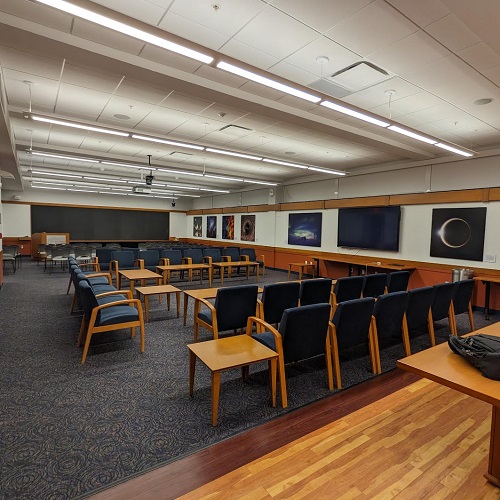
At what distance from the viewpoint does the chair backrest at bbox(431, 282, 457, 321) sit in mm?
4172

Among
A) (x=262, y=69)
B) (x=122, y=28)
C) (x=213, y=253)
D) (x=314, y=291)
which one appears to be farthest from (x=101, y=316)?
(x=213, y=253)

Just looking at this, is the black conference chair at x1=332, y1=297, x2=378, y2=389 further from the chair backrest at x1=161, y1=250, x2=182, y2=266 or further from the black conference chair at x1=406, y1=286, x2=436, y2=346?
the chair backrest at x1=161, y1=250, x2=182, y2=266

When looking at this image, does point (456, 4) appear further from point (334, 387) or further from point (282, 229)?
point (282, 229)

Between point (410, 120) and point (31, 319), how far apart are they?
7.05 m

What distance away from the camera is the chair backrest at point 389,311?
11.3 feet

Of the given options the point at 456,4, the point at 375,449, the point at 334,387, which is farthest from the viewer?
the point at 334,387

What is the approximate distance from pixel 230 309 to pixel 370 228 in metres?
6.07

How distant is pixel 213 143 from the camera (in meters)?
7.14

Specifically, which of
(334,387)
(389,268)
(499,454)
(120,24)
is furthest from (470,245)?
(120,24)

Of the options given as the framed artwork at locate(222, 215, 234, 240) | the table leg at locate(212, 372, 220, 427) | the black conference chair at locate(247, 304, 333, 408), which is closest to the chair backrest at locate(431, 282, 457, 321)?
the black conference chair at locate(247, 304, 333, 408)

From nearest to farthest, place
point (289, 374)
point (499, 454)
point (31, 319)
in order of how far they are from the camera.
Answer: point (499, 454)
point (289, 374)
point (31, 319)

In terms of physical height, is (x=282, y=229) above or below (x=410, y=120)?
below

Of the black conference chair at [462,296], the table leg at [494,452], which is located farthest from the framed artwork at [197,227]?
the table leg at [494,452]

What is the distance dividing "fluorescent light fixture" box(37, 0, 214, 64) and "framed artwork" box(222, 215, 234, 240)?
11793 millimetres
